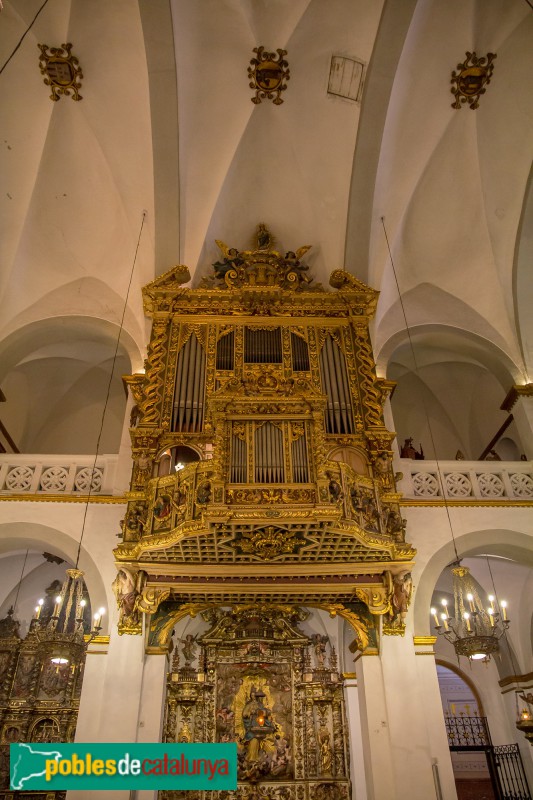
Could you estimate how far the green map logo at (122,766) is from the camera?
549 cm

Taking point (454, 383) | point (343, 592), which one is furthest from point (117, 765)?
point (454, 383)

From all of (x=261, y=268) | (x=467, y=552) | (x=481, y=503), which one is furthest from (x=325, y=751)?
(x=261, y=268)

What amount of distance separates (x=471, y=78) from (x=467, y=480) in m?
8.55

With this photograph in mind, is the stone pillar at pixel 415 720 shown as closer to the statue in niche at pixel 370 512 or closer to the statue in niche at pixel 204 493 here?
the statue in niche at pixel 370 512

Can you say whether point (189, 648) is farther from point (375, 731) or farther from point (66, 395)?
point (66, 395)

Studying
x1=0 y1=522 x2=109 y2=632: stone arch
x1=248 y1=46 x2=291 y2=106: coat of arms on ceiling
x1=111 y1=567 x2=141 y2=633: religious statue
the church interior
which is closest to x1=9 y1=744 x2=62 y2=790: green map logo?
the church interior

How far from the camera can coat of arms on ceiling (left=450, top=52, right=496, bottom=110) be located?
11945mm

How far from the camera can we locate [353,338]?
12.6 meters

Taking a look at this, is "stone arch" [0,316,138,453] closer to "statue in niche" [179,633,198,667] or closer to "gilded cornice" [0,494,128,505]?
"gilded cornice" [0,494,128,505]

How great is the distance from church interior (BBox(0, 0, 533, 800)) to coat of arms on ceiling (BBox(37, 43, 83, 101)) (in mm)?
48

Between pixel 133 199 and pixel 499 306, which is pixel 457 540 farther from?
pixel 133 199

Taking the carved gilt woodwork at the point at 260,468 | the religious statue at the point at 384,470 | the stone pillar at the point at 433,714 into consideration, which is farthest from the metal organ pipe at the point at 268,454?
the stone pillar at the point at 433,714

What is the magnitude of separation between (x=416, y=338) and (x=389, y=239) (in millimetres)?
2510

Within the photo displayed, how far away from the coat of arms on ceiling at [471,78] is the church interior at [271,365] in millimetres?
72
